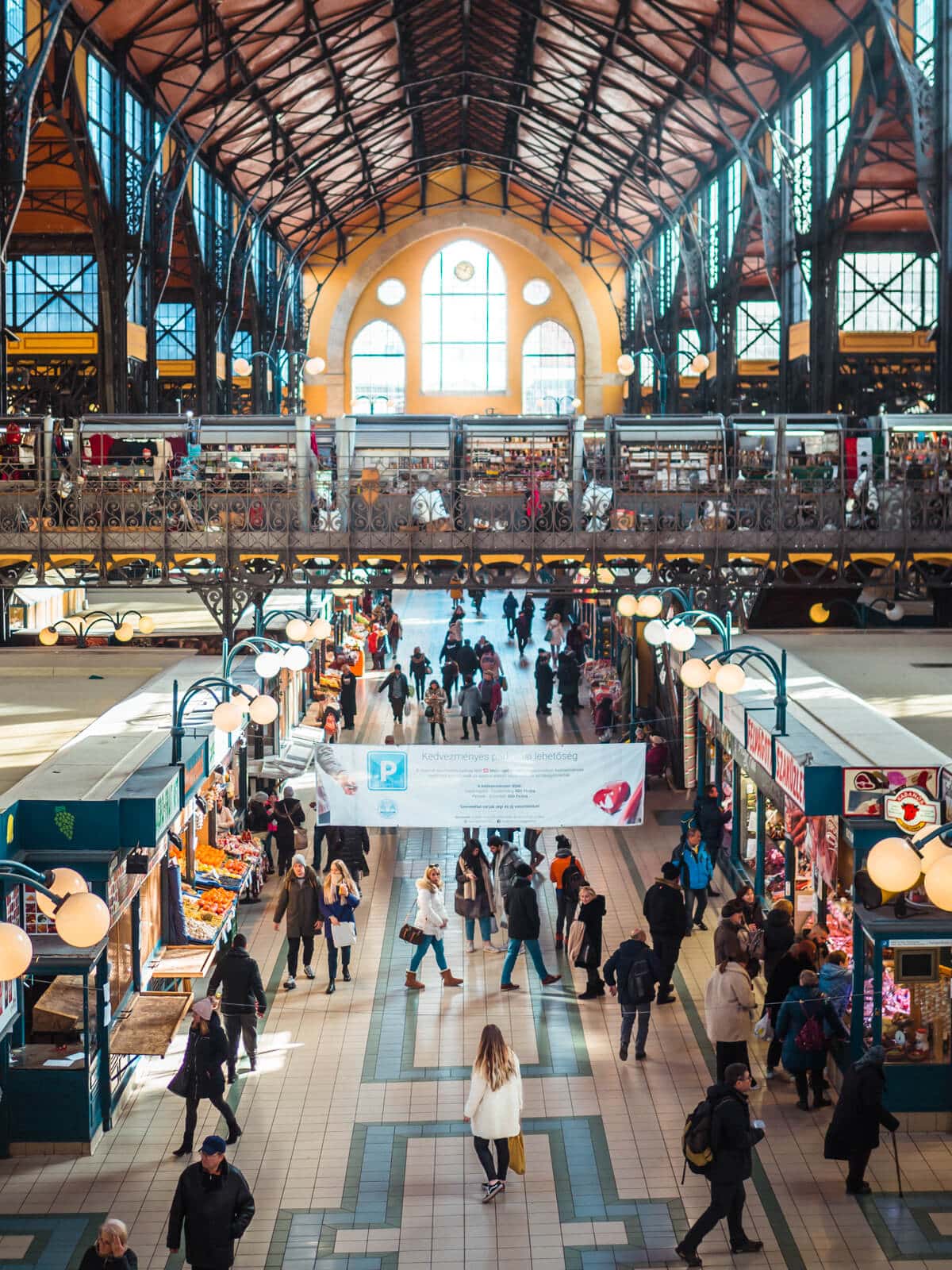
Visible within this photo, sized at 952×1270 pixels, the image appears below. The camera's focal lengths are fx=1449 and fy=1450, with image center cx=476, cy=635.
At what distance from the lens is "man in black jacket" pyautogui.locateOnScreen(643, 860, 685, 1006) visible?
12.3 metres

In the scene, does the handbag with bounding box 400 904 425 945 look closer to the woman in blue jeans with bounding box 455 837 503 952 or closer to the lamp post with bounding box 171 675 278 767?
the woman in blue jeans with bounding box 455 837 503 952

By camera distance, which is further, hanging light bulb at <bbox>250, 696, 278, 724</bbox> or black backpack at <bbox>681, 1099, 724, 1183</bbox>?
hanging light bulb at <bbox>250, 696, 278, 724</bbox>

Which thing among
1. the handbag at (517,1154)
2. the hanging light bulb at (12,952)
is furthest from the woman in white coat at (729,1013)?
the hanging light bulb at (12,952)

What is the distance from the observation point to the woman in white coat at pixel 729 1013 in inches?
409

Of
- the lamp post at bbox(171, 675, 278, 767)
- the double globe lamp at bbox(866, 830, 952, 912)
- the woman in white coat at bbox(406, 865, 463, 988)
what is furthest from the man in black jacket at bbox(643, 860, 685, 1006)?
the double globe lamp at bbox(866, 830, 952, 912)

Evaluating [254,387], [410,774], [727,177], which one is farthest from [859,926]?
[254,387]

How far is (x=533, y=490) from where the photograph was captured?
70.7ft

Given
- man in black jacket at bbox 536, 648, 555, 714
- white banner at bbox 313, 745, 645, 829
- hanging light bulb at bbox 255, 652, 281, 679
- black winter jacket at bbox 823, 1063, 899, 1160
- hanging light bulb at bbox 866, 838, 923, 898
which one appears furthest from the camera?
man in black jacket at bbox 536, 648, 555, 714

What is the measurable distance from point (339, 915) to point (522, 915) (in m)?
1.66

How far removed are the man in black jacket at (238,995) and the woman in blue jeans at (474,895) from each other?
3.20m

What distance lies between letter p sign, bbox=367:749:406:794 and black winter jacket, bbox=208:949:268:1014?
2.84 m

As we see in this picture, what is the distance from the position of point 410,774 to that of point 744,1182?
17.2 ft

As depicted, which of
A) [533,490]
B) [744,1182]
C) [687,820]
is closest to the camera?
[744,1182]

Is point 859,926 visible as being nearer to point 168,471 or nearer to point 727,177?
point 168,471
